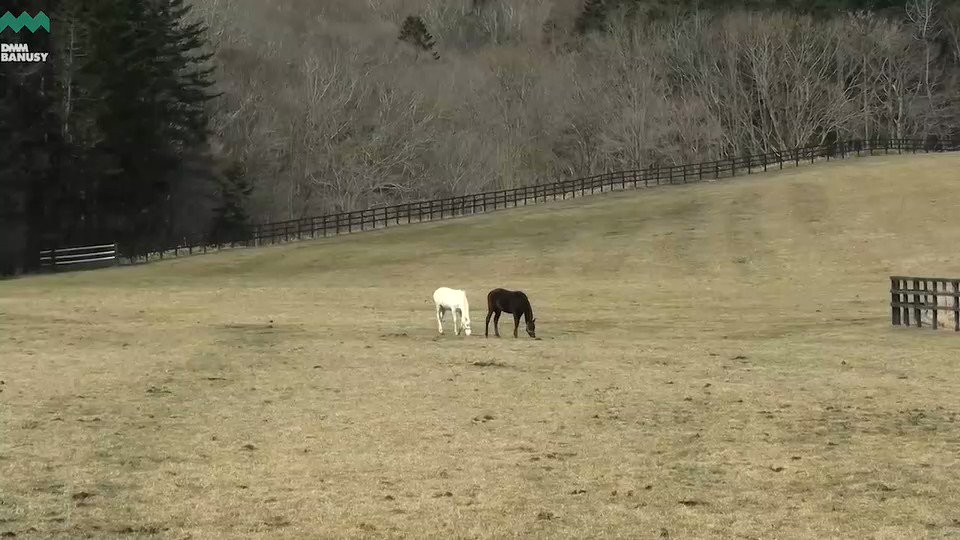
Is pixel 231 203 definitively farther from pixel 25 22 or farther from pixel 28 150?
pixel 25 22

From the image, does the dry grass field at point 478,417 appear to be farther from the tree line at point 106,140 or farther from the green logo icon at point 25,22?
the green logo icon at point 25,22

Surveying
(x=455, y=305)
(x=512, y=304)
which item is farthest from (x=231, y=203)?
(x=512, y=304)

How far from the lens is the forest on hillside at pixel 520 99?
264 ft

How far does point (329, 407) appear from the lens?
1477 centimetres

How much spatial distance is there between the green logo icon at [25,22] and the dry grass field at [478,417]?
90.4ft

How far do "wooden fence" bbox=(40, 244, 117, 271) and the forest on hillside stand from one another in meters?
14.6

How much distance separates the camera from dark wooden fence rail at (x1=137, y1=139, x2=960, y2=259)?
62062 mm

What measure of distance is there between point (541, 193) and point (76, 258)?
32029 millimetres

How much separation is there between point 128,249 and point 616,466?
51.8 meters

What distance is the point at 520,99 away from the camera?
4173 inches

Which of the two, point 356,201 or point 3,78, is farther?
point 356,201

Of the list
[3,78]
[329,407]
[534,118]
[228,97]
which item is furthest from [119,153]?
[329,407]

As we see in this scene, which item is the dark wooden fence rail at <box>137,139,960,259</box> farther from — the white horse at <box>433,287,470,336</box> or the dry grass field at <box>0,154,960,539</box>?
the white horse at <box>433,287,470,336</box>

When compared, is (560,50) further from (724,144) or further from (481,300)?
(481,300)
